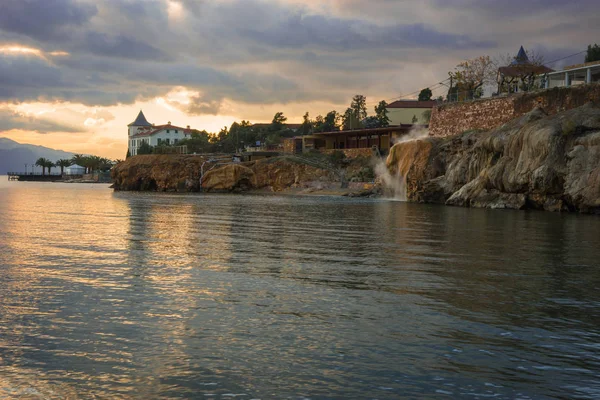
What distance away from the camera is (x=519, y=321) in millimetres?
11578

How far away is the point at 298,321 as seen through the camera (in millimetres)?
11461

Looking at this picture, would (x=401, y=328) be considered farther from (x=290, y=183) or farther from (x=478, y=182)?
(x=290, y=183)

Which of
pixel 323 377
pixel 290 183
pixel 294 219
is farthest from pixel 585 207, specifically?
pixel 290 183

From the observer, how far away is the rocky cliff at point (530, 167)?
149 ft

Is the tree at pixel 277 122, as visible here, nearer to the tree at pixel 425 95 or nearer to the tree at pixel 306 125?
the tree at pixel 306 125

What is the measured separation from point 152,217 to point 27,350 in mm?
30107

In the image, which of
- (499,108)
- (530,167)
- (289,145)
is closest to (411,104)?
(289,145)

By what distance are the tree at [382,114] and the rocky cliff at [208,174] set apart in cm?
2769

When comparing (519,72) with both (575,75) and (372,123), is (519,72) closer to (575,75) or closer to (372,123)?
(575,75)

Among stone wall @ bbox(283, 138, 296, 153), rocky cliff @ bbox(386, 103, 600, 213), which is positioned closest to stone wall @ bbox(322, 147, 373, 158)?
stone wall @ bbox(283, 138, 296, 153)

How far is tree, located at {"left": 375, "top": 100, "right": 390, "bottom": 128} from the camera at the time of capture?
127562mm

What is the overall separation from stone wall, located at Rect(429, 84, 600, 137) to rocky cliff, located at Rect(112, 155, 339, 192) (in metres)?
27.2

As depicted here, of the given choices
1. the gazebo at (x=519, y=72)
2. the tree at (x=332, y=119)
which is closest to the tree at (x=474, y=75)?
the gazebo at (x=519, y=72)

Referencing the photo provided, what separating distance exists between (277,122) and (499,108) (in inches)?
4247
